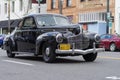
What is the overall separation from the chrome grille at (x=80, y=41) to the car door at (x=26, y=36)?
6.22 ft

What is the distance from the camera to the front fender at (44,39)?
15.5 meters

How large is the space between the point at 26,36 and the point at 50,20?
1202mm

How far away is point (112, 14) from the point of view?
132ft

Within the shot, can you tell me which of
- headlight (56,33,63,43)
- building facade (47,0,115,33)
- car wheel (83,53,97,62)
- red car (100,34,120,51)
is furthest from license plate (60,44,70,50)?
building facade (47,0,115,33)

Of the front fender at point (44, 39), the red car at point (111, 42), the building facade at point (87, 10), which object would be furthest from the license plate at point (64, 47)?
the building facade at point (87, 10)

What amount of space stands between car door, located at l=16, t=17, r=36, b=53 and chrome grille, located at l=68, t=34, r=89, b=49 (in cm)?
190

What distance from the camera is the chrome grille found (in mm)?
15453

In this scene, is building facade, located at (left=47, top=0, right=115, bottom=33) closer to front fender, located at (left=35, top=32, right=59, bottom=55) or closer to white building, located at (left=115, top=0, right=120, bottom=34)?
white building, located at (left=115, top=0, right=120, bottom=34)

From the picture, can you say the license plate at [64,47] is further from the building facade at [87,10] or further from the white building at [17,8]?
the white building at [17,8]

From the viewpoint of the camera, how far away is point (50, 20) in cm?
1703

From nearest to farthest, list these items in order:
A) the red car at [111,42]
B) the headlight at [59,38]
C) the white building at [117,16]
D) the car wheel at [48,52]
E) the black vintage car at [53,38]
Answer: the headlight at [59,38] → the black vintage car at [53,38] → the car wheel at [48,52] → the red car at [111,42] → the white building at [117,16]

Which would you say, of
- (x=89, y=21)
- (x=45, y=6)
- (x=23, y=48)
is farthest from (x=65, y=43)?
(x=45, y=6)

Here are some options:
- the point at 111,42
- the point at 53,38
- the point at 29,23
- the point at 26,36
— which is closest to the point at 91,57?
the point at 53,38

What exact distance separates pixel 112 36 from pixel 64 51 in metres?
16.3
